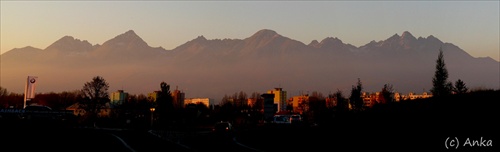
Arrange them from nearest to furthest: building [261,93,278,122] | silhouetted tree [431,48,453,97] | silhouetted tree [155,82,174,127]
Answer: building [261,93,278,122]
silhouetted tree [431,48,453,97]
silhouetted tree [155,82,174,127]

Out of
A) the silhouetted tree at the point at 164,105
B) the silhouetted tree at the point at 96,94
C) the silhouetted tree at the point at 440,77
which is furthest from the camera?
the silhouetted tree at the point at 96,94

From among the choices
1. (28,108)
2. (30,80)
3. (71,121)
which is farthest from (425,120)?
(30,80)

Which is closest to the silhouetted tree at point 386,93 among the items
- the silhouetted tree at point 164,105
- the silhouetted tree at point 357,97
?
the silhouetted tree at point 357,97

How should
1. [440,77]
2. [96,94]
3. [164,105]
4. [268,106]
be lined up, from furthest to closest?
[96,94] < [164,105] < [440,77] < [268,106]

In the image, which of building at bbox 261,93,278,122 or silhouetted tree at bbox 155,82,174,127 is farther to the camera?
silhouetted tree at bbox 155,82,174,127

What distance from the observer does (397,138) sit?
21.9 metres

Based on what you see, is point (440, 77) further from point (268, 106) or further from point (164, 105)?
point (164, 105)

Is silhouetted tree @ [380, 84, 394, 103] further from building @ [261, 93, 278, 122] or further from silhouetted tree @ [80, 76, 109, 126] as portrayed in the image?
silhouetted tree @ [80, 76, 109, 126]

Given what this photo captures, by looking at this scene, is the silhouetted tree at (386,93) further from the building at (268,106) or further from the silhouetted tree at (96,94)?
the silhouetted tree at (96,94)

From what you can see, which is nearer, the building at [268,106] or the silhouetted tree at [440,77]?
the building at [268,106]

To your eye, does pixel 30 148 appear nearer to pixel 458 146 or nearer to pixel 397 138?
pixel 397 138

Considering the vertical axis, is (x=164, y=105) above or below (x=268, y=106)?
above

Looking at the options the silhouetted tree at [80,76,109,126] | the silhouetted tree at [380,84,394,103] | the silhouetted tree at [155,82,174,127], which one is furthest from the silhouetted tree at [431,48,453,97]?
the silhouetted tree at [80,76,109,126]

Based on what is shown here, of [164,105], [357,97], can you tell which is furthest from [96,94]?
[357,97]
